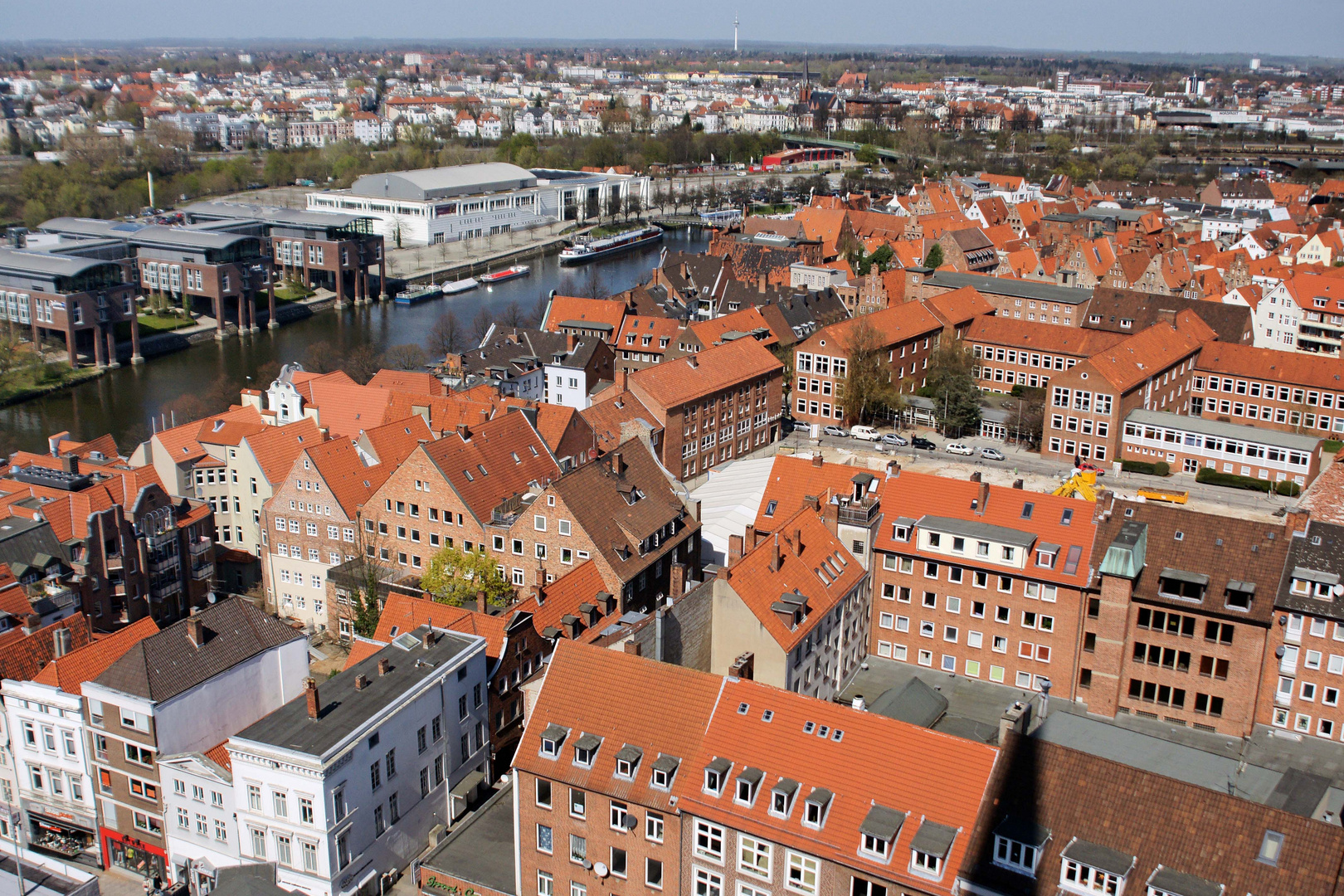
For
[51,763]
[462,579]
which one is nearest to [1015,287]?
[462,579]

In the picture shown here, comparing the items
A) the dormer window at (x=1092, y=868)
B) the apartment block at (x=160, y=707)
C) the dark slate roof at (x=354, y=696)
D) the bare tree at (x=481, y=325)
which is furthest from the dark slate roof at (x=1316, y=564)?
the bare tree at (x=481, y=325)

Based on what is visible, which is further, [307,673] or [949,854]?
[307,673]

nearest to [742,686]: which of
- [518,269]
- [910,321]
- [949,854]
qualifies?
[949,854]

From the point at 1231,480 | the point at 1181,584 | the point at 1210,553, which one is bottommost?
the point at 1231,480

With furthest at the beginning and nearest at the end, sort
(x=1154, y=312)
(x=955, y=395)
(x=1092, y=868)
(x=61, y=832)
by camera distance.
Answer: (x=1154, y=312) → (x=955, y=395) → (x=61, y=832) → (x=1092, y=868)

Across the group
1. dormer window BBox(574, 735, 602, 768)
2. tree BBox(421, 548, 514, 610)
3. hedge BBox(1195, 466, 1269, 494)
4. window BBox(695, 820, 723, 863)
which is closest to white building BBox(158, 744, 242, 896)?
dormer window BBox(574, 735, 602, 768)

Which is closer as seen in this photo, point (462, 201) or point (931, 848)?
point (931, 848)

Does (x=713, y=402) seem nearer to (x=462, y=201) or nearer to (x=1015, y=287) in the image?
(x=1015, y=287)

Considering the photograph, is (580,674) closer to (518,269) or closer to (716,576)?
(716,576)
